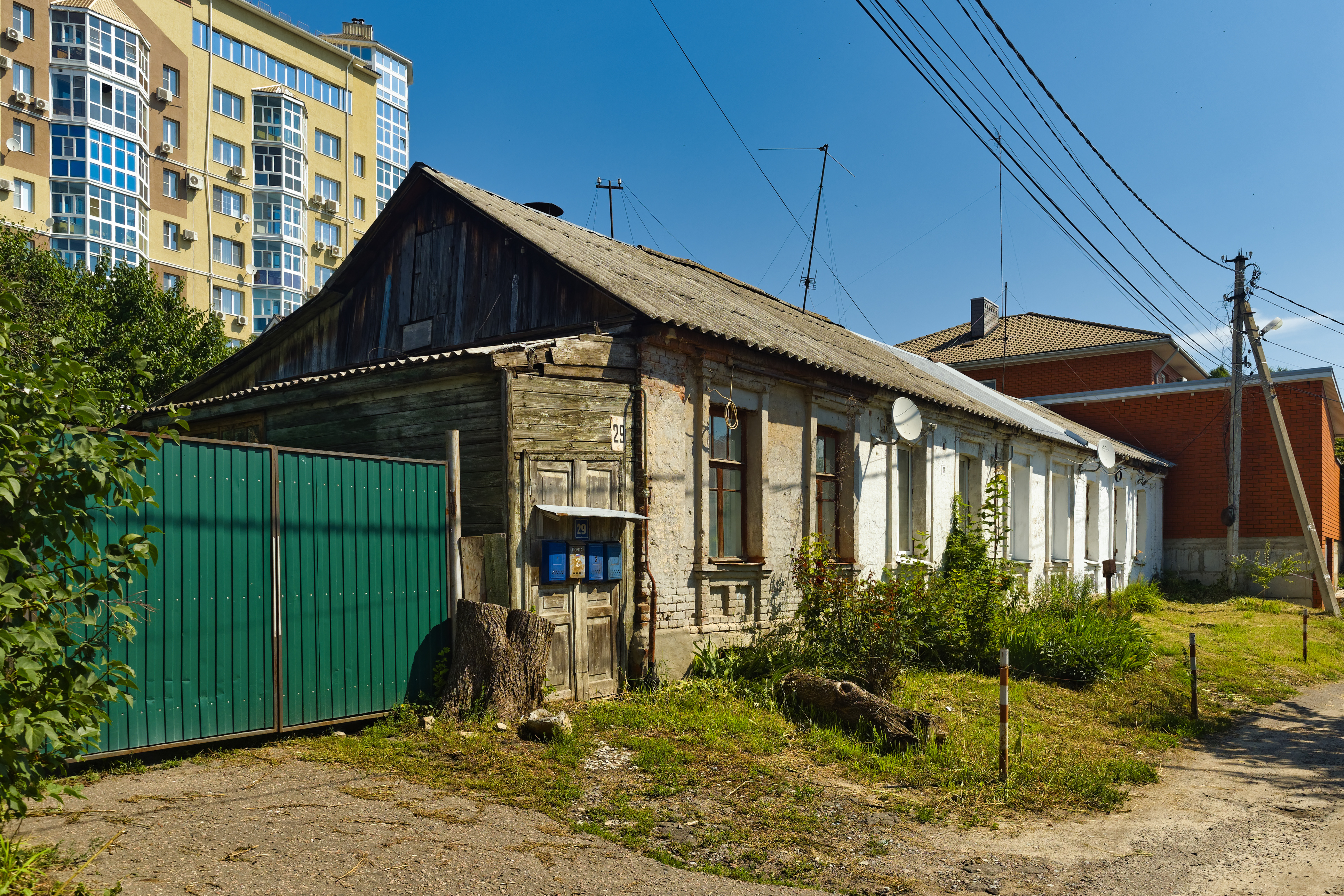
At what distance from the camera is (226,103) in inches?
1688

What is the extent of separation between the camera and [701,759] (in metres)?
6.95

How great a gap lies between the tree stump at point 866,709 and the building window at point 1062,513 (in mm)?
12279

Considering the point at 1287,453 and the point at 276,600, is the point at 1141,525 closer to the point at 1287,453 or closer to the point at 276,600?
the point at 1287,453

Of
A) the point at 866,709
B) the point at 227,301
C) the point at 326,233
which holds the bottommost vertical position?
the point at 866,709

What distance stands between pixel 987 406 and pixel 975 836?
12.1m

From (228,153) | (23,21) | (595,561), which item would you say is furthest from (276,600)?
(228,153)

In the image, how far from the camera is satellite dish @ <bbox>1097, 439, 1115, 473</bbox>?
60.6 feet

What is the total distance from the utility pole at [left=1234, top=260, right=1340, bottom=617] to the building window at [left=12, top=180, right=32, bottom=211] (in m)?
39.0

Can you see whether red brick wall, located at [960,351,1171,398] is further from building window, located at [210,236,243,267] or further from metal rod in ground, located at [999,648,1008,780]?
building window, located at [210,236,243,267]

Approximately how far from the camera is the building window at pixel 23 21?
115ft

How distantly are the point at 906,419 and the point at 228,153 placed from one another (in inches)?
1594

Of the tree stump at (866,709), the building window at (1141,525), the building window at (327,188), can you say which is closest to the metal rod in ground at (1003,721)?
the tree stump at (866,709)

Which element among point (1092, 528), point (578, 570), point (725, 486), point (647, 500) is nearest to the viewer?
point (578, 570)

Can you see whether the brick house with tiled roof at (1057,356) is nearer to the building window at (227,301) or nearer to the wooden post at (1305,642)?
the wooden post at (1305,642)
